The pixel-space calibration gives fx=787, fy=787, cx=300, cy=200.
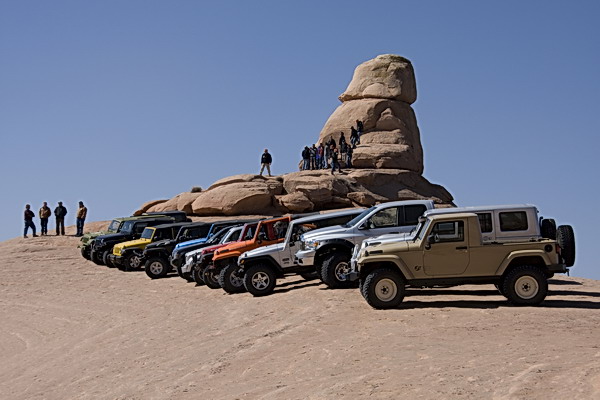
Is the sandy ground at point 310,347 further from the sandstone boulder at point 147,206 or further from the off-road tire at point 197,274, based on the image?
the sandstone boulder at point 147,206

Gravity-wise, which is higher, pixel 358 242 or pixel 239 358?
pixel 358 242

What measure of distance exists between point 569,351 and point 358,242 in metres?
7.78

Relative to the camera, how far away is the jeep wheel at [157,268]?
27375 millimetres

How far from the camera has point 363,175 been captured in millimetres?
42469

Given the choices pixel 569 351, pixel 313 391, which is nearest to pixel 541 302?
pixel 569 351

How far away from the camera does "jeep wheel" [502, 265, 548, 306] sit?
1552cm

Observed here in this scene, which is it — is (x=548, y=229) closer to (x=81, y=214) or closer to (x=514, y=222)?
(x=514, y=222)

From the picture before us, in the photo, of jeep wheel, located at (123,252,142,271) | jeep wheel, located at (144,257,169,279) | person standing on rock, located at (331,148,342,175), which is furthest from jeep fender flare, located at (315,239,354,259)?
person standing on rock, located at (331,148,342,175)

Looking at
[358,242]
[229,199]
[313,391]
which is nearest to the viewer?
[313,391]

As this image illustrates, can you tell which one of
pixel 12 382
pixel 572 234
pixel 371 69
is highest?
pixel 371 69

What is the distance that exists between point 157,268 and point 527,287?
15210 mm

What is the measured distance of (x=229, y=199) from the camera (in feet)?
135

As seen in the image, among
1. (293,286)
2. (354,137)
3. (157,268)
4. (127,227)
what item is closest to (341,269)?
(293,286)

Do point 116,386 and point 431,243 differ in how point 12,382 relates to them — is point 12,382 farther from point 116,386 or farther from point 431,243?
point 431,243
